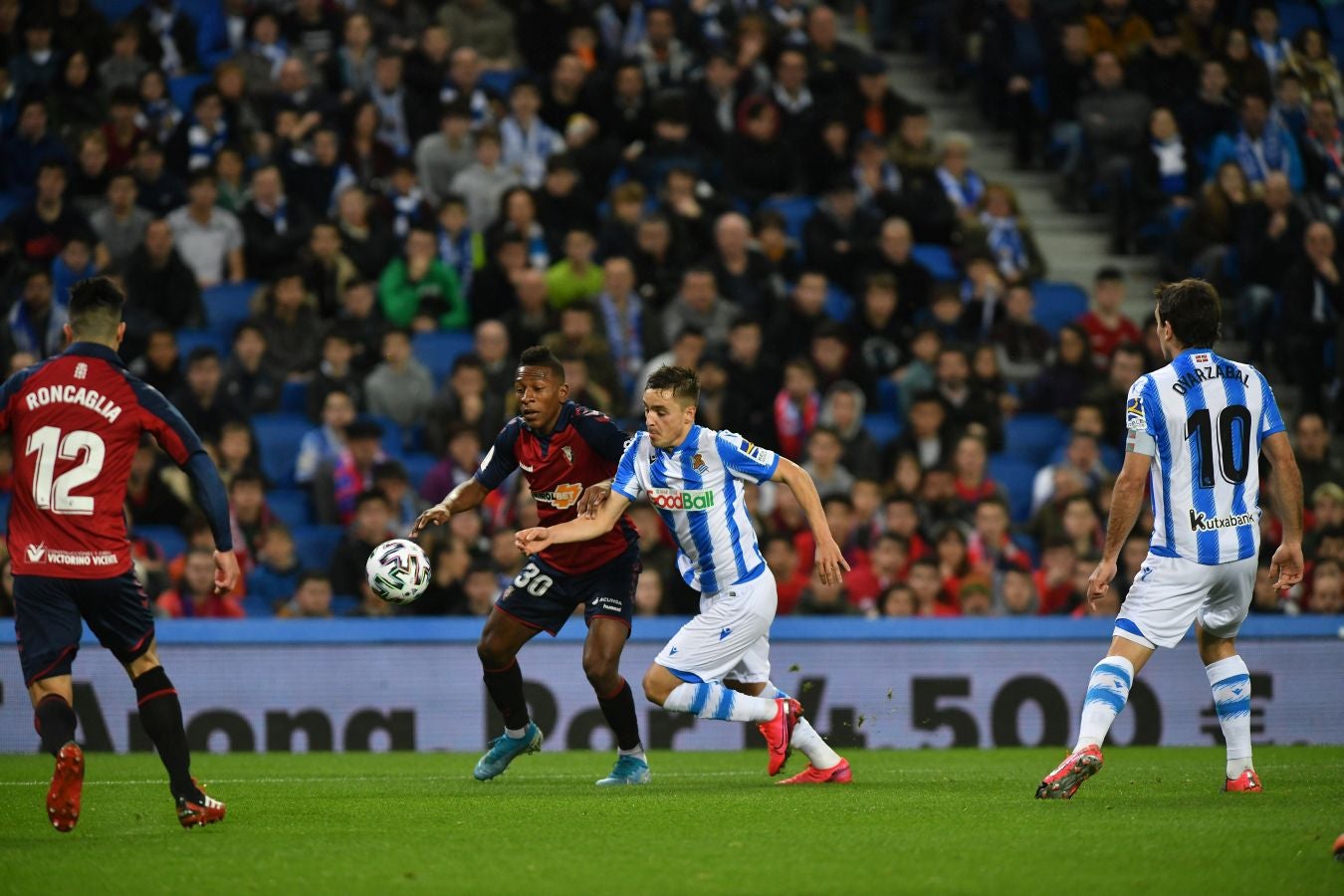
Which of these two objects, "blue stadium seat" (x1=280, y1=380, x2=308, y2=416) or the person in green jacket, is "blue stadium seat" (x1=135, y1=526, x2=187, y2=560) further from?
the person in green jacket

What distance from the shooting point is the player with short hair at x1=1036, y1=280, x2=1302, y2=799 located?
8.29 metres

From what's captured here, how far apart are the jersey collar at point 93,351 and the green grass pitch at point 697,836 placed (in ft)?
6.46

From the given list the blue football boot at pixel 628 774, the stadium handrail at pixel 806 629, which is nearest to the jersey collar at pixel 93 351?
the blue football boot at pixel 628 774

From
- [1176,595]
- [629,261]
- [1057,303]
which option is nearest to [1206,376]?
[1176,595]

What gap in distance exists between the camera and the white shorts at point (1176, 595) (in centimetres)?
830

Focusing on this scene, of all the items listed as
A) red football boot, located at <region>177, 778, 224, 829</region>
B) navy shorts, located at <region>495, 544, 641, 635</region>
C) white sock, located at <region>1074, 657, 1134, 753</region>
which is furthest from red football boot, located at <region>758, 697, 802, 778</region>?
red football boot, located at <region>177, 778, 224, 829</region>

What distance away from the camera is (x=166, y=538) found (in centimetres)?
1480

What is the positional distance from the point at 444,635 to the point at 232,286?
4.90 metres

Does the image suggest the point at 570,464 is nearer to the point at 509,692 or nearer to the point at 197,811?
the point at 509,692

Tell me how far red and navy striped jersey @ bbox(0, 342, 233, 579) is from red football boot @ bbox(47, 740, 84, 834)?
0.75m

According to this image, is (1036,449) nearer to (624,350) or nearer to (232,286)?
(624,350)

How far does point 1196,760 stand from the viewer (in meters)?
11.7

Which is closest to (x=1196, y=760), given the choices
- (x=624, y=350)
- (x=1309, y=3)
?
(x=624, y=350)

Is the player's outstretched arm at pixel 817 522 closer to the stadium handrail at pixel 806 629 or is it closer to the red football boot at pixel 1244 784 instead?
the red football boot at pixel 1244 784
